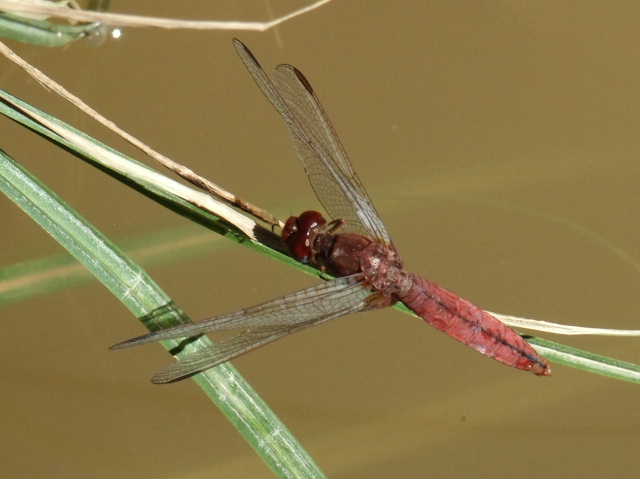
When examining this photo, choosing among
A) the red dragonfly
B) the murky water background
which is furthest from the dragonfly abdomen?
the murky water background

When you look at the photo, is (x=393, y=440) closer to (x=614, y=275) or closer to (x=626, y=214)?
(x=614, y=275)

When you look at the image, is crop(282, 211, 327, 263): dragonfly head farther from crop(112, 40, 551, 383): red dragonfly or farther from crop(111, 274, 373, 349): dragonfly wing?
crop(111, 274, 373, 349): dragonfly wing

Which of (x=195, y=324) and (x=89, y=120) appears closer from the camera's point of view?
(x=195, y=324)

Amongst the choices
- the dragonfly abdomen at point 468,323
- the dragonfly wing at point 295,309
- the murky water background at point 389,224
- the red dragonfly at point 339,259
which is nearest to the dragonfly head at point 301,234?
the red dragonfly at point 339,259

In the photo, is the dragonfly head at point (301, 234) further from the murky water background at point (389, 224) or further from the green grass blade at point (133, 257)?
the murky water background at point (389, 224)

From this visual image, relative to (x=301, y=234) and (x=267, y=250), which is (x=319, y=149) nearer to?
(x=301, y=234)

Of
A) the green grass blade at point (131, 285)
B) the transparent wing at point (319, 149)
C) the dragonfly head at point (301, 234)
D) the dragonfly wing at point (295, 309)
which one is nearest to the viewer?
the green grass blade at point (131, 285)

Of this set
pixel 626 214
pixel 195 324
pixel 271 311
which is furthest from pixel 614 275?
pixel 195 324
